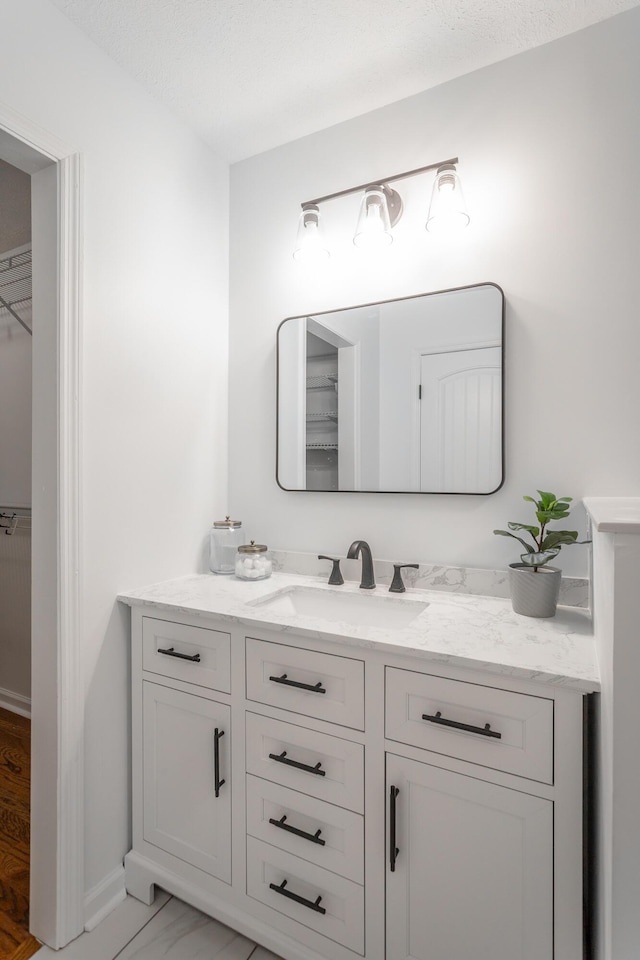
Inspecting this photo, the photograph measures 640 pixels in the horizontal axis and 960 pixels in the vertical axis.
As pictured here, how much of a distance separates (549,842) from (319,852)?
549 mm

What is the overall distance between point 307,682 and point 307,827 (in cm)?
36

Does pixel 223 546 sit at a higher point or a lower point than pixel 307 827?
higher

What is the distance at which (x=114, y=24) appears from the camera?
142 centimetres

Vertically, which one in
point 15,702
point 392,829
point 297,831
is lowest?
point 15,702

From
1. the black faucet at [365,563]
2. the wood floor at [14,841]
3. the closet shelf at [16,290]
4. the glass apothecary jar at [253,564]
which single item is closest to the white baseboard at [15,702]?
the wood floor at [14,841]

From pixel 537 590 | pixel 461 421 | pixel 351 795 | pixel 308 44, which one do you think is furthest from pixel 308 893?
pixel 308 44

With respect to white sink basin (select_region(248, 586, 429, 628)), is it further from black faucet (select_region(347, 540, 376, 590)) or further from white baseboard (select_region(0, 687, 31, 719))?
white baseboard (select_region(0, 687, 31, 719))

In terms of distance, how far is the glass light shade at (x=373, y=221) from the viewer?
1603 mm

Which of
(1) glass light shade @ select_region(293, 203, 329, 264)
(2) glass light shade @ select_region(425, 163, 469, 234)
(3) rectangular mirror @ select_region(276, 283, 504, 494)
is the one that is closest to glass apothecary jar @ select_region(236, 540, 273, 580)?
(3) rectangular mirror @ select_region(276, 283, 504, 494)

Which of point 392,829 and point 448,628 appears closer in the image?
point 392,829

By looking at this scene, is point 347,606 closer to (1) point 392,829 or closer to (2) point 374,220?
(1) point 392,829

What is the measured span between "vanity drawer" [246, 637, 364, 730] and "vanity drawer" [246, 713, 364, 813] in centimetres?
5

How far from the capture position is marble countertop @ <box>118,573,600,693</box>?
101 centimetres

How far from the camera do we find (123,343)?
5.22 feet
